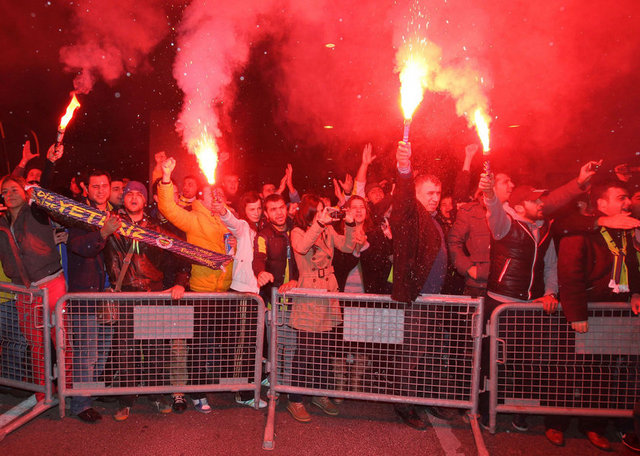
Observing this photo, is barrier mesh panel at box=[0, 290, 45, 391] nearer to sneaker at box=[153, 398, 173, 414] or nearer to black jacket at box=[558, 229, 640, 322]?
sneaker at box=[153, 398, 173, 414]

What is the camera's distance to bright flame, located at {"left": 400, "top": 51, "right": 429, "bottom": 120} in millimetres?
3484

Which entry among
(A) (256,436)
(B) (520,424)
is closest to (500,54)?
(B) (520,424)

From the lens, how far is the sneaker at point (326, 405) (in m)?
4.42

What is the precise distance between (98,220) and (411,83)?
3305 millimetres

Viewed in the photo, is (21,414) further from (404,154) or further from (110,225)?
(404,154)

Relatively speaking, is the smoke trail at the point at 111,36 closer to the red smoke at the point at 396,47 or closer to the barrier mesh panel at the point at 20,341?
the red smoke at the point at 396,47

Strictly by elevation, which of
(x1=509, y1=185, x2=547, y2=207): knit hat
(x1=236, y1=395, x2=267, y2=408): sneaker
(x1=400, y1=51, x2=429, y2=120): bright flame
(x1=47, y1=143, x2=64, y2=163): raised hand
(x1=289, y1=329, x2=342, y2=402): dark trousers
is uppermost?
(x1=400, y1=51, x2=429, y2=120): bright flame

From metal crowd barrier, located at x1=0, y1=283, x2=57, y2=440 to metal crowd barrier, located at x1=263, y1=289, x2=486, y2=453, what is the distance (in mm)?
2157

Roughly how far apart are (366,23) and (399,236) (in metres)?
5.45

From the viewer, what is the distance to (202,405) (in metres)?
4.41

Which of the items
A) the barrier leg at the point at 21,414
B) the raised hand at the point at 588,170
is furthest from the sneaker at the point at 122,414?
the raised hand at the point at 588,170

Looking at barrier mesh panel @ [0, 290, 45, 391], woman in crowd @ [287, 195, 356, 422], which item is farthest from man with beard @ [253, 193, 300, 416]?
barrier mesh panel @ [0, 290, 45, 391]

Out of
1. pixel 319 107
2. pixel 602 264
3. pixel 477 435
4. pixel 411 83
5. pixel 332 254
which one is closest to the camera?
pixel 411 83

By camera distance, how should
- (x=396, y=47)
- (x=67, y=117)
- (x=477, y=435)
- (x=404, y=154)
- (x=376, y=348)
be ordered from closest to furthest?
(x=404, y=154)
(x=477, y=435)
(x=376, y=348)
(x=67, y=117)
(x=396, y=47)
